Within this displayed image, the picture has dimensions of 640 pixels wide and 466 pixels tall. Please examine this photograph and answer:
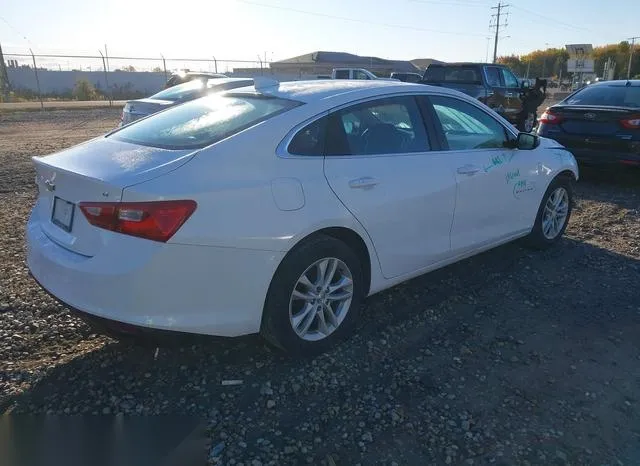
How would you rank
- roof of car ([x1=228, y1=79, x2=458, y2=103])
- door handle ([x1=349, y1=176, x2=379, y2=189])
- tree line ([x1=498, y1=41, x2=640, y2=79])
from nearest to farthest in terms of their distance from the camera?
door handle ([x1=349, y1=176, x2=379, y2=189]), roof of car ([x1=228, y1=79, x2=458, y2=103]), tree line ([x1=498, y1=41, x2=640, y2=79])

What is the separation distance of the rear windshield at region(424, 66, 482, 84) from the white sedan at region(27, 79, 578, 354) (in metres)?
10.0

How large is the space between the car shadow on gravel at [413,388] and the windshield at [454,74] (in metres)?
10.6

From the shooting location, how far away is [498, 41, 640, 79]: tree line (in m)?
67.2

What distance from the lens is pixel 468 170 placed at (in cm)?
407

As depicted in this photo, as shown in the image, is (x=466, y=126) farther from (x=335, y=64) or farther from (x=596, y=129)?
(x=335, y=64)

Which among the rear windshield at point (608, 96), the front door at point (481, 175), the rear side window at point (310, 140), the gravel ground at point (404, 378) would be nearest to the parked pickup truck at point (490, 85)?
the rear windshield at point (608, 96)

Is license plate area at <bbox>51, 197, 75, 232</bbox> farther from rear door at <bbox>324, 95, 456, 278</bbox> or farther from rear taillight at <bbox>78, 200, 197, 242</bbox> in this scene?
rear door at <bbox>324, 95, 456, 278</bbox>

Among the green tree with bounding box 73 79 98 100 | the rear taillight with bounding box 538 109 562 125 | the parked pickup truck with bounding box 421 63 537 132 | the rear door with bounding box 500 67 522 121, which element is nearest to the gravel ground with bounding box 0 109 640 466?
the rear taillight with bounding box 538 109 562 125

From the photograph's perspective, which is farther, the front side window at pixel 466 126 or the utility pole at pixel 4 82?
the utility pole at pixel 4 82

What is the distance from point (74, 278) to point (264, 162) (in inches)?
45.4

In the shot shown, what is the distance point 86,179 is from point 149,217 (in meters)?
0.48

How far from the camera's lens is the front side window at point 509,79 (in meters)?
14.3

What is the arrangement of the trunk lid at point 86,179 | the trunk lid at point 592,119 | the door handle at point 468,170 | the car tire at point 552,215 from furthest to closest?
the trunk lid at point 592,119 < the car tire at point 552,215 < the door handle at point 468,170 < the trunk lid at point 86,179

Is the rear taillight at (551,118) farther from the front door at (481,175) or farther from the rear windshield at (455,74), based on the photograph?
the rear windshield at (455,74)
